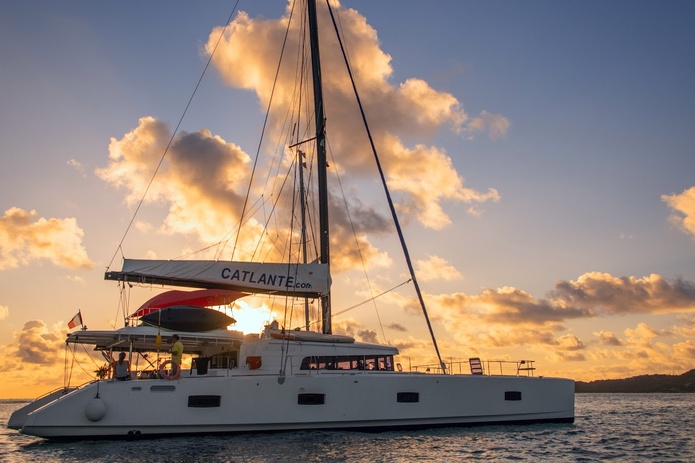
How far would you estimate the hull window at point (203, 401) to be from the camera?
1596cm

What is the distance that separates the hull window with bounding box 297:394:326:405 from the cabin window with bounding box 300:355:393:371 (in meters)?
1.31

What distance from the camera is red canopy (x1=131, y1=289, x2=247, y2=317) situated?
24459mm

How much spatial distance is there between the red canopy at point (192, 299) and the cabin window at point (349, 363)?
21.8 feet

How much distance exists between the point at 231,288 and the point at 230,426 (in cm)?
456

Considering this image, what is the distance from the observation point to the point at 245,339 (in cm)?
1823

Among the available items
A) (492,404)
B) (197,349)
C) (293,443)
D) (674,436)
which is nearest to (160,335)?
(197,349)

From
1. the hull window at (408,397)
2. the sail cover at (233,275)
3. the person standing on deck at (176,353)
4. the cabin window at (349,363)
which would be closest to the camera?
the person standing on deck at (176,353)

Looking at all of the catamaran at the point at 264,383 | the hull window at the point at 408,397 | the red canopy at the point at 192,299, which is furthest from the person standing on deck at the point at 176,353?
the red canopy at the point at 192,299

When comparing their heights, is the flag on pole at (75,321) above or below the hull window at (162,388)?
above

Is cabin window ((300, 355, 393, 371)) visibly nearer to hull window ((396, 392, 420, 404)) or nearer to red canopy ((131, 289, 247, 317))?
hull window ((396, 392, 420, 404))

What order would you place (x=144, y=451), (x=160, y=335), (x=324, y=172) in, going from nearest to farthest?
(x=144, y=451) < (x=160, y=335) < (x=324, y=172)

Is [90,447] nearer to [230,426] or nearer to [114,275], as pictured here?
[230,426]

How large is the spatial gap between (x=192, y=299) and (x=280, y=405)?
39.1ft

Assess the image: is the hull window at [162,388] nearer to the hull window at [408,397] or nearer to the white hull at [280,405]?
the white hull at [280,405]
